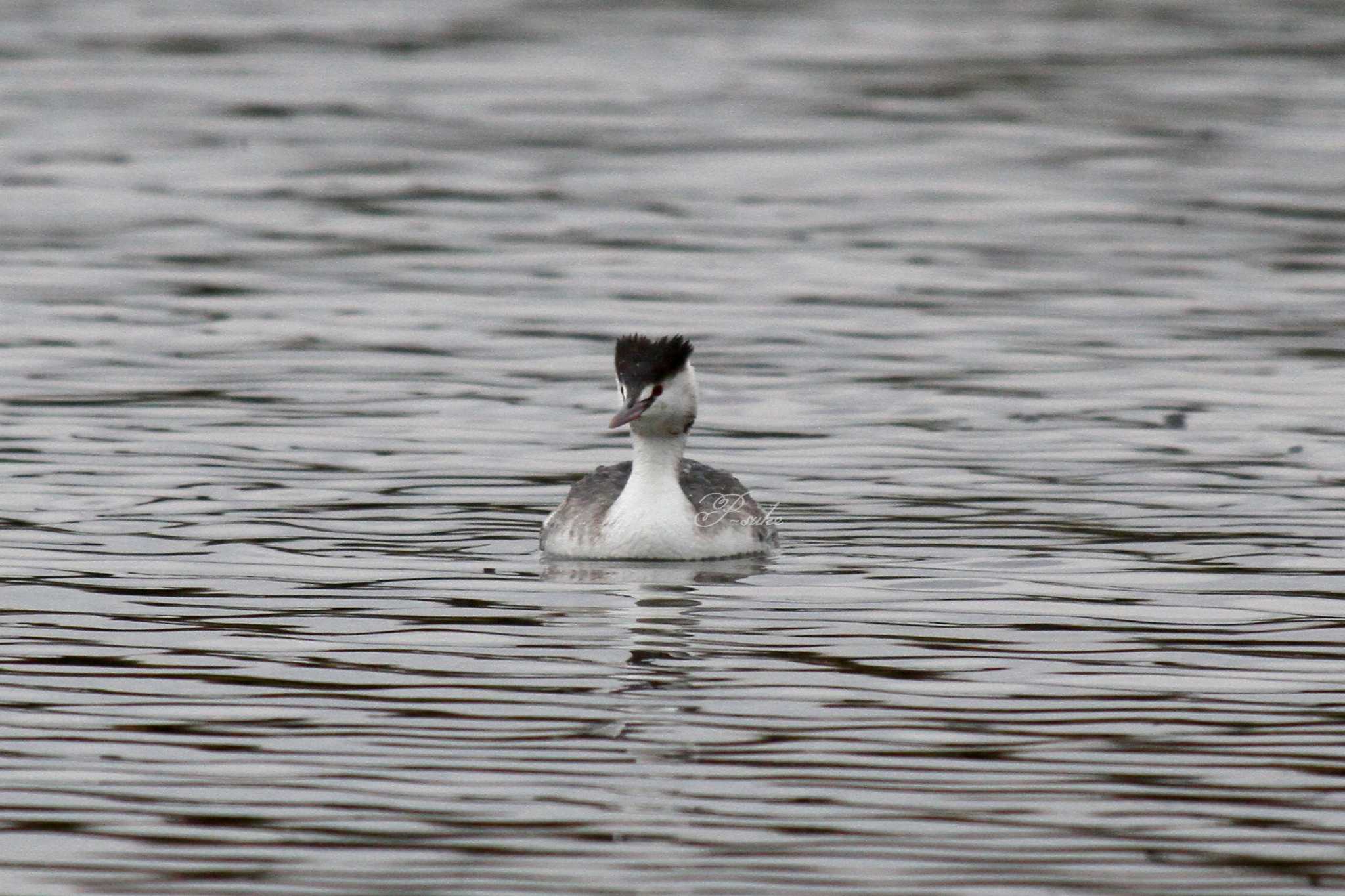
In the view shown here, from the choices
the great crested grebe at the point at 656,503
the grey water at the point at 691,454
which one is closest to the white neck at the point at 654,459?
the great crested grebe at the point at 656,503

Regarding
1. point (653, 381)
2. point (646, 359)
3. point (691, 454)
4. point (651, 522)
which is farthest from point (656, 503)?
point (691, 454)

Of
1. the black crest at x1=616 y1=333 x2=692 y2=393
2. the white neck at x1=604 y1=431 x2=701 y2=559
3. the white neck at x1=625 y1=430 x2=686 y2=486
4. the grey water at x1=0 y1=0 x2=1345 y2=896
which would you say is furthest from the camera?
the white neck at x1=625 y1=430 x2=686 y2=486

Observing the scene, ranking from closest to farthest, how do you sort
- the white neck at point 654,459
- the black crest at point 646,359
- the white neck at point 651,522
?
the black crest at point 646,359
the white neck at point 651,522
the white neck at point 654,459

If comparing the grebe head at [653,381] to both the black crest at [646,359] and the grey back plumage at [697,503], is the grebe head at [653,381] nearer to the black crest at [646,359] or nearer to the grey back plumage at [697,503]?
the black crest at [646,359]

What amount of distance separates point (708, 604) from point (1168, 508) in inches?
139

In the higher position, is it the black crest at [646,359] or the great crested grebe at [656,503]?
the black crest at [646,359]

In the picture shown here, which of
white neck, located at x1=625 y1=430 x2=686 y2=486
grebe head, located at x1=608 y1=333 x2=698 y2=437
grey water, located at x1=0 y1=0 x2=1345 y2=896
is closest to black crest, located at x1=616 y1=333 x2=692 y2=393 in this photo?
grebe head, located at x1=608 y1=333 x2=698 y2=437

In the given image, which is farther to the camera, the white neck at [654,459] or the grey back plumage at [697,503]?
the white neck at [654,459]

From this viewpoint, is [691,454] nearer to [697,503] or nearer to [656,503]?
[697,503]

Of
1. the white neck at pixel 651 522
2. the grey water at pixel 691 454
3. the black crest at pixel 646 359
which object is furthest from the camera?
the white neck at pixel 651 522

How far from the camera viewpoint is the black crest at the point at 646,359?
13.9m

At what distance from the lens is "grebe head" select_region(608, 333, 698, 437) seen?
1388cm

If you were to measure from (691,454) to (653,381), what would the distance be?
3.44m

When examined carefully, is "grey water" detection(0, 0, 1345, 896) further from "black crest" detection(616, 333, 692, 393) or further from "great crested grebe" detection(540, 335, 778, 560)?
"black crest" detection(616, 333, 692, 393)
